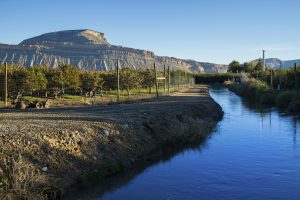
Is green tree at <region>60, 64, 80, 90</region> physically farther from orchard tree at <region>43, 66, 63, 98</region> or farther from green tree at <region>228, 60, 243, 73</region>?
green tree at <region>228, 60, 243, 73</region>

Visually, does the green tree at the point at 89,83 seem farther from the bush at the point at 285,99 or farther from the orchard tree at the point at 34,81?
the bush at the point at 285,99

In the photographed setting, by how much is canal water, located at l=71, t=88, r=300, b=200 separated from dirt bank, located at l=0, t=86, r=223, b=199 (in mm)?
866

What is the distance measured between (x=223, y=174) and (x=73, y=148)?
538 cm

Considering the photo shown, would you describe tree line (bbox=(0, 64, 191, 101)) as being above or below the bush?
above

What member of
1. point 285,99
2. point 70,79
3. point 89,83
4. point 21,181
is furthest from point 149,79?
point 21,181

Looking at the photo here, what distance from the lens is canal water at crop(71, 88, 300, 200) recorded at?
14.4 metres

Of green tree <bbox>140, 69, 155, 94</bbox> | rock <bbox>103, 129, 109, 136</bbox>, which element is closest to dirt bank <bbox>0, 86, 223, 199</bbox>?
rock <bbox>103, 129, 109, 136</bbox>

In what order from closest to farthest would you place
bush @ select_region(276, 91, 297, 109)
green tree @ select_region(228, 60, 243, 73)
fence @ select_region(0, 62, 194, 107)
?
fence @ select_region(0, 62, 194, 107) < bush @ select_region(276, 91, 297, 109) < green tree @ select_region(228, 60, 243, 73)

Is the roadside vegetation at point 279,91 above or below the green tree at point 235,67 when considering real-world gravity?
below

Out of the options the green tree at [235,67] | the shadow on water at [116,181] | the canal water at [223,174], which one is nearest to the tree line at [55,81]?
the canal water at [223,174]

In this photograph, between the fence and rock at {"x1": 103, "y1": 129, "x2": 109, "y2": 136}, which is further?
the fence

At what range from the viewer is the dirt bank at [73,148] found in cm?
1259

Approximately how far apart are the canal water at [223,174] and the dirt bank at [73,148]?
87 cm

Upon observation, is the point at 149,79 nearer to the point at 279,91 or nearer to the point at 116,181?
the point at 279,91
